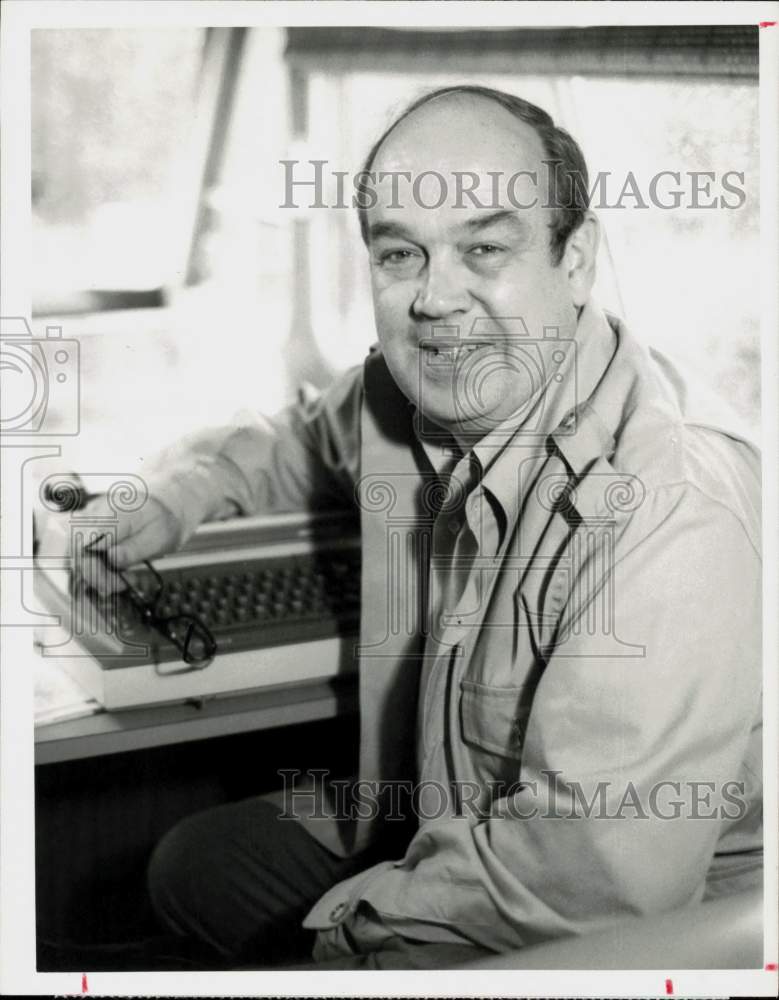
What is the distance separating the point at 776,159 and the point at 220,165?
26.1 inches

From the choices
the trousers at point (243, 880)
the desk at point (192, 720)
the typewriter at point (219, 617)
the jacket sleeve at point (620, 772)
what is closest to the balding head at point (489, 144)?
the jacket sleeve at point (620, 772)

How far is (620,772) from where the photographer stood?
1.14 m

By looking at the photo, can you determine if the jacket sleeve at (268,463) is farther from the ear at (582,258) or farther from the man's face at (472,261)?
the ear at (582,258)

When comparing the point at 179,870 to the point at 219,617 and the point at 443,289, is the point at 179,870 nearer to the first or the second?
the point at 219,617

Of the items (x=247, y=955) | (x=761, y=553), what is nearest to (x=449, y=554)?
(x=761, y=553)

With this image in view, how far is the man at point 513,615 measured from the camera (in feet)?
3.68

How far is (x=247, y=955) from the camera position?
1273 mm

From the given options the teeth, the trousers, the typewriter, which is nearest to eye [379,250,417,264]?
the teeth

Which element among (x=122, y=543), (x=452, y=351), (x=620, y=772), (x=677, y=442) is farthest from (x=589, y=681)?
(x=122, y=543)

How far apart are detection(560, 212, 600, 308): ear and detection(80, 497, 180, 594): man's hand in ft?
1.95

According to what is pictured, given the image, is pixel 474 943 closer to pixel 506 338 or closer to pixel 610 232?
pixel 506 338

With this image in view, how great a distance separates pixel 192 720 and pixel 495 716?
13.4 inches

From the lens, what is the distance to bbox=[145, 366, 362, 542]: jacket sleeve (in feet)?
4.57

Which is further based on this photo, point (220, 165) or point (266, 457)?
point (266, 457)
